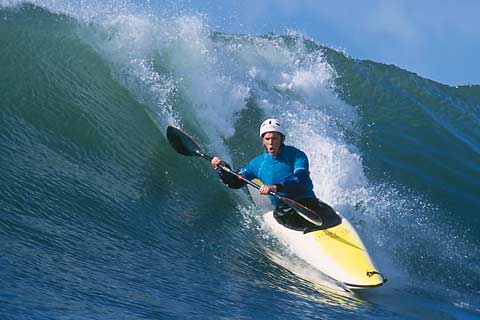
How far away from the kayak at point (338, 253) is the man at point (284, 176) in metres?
0.11

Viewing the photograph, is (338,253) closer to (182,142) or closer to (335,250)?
(335,250)

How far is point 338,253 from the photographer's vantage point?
748 cm

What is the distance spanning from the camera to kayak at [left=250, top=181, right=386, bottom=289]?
7098 millimetres

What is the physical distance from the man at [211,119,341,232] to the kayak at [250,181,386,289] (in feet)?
0.37

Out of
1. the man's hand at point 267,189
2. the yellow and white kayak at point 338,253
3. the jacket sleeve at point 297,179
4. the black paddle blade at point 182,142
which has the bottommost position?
the yellow and white kayak at point 338,253

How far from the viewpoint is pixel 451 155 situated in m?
14.0

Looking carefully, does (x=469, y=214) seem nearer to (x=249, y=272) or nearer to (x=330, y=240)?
(x=330, y=240)

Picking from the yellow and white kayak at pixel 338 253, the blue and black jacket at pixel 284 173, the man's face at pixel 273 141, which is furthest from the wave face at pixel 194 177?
the man's face at pixel 273 141

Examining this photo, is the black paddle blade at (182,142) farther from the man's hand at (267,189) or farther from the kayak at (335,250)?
the man's hand at (267,189)

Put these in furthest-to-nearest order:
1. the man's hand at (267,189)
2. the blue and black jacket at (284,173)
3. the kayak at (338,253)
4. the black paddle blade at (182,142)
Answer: the black paddle blade at (182,142), the blue and black jacket at (284,173), the man's hand at (267,189), the kayak at (338,253)

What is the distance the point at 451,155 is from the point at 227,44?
204 inches

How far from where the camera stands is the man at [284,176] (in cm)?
782

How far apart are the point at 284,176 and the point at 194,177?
1.64 m

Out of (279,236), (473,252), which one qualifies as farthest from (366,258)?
(473,252)
